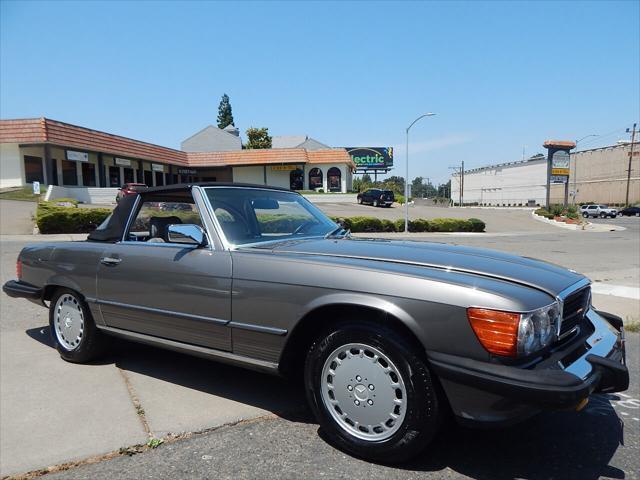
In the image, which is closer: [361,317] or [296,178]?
[361,317]

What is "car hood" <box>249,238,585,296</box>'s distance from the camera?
8.84 ft

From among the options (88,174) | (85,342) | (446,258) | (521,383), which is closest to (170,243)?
(85,342)

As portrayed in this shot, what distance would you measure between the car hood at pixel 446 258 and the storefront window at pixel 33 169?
37857 millimetres

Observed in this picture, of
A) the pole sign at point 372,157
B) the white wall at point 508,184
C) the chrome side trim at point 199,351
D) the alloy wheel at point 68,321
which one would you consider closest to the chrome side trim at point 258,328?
the chrome side trim at point 199,351

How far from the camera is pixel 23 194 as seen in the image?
1262 inches

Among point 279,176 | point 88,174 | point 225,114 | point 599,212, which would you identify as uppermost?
point 225,114

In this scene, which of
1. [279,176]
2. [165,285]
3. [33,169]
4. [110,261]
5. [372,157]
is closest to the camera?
[165,285]

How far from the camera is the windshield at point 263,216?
3.55m

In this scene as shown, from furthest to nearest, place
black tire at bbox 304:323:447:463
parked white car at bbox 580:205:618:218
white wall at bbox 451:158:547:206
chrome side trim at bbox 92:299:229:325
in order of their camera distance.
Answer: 1. white wall at bbox 451:158:547:206
2. parked white car at bbox 580:205:618:218
3. chrome side trim at bbox 92:299:229:325
4. black tire at bbox 304:323:447:463

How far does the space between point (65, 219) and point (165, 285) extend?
19.3m

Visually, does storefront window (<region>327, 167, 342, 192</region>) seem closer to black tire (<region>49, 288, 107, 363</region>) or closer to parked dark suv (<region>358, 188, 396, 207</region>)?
parked dark suv (<region>358, 188, 396, 207</region>)

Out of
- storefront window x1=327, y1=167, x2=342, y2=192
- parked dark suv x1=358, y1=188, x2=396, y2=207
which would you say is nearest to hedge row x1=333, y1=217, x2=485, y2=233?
parked dark suv x1=358, y1=188, x2=396, y2=207

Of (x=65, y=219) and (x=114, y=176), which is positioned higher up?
(x=114, y=176)

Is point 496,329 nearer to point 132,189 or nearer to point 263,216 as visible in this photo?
point 263,216
